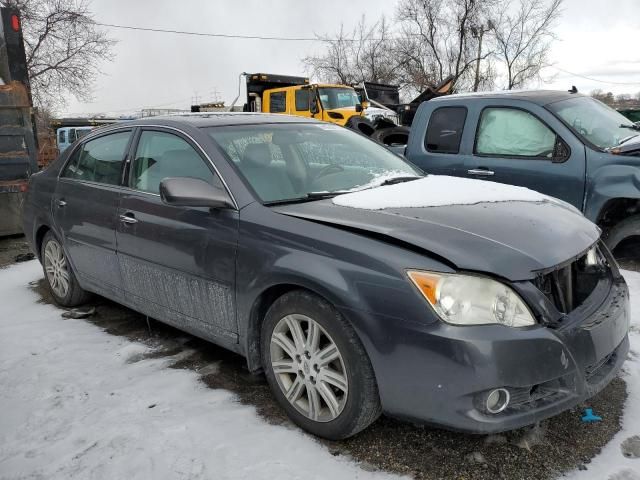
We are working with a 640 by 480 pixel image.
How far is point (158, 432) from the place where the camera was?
2590mm

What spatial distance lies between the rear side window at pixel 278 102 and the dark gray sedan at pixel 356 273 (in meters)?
11.4

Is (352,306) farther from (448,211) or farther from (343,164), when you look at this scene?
(343,164)

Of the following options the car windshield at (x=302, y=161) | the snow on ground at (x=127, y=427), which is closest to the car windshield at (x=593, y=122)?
the car windshield at (x=302, y=161)

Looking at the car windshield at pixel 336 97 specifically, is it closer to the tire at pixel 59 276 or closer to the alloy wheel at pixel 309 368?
the tire at pixel 59 276

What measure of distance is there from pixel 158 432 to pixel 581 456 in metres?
1.96

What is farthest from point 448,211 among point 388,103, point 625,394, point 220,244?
point 388,103

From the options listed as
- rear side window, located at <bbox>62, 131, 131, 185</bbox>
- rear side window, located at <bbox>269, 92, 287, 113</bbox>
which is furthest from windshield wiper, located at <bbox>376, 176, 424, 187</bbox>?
rear side window, located at <bbox>269, 92, 287, 113</bbox>

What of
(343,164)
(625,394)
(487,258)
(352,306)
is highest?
(343,164)

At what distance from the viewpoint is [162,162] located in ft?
11.2

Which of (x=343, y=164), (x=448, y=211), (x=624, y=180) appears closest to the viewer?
(x=448, y=211)

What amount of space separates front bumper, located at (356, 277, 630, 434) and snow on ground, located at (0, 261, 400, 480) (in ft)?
1.42

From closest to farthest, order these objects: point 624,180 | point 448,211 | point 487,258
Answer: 1. point 487,258
2. point 448,211
3. point 624,180

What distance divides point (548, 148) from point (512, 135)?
38cm

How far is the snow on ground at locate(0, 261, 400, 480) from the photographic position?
232cm
